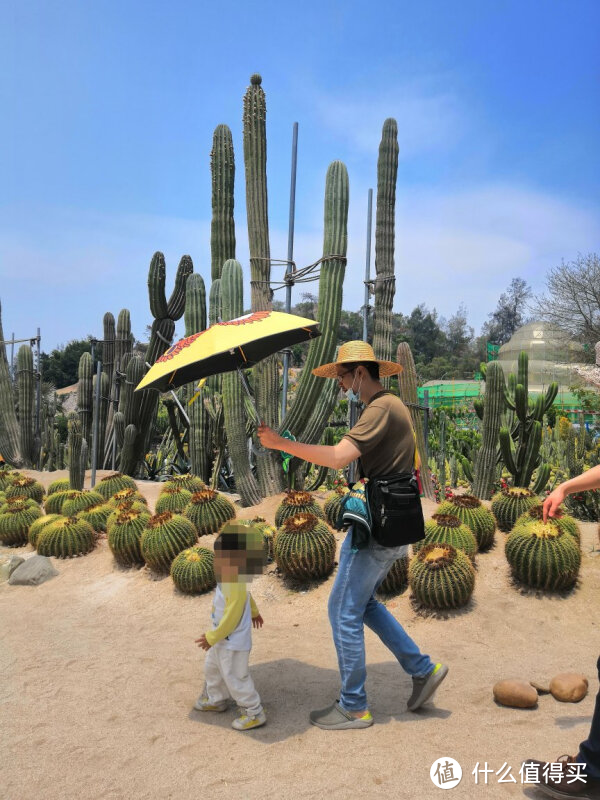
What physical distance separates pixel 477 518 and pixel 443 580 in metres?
1.35

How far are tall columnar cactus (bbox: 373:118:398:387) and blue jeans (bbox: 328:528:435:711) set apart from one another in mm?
6689

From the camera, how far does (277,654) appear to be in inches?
205

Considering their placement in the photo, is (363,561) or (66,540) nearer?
(363,561)

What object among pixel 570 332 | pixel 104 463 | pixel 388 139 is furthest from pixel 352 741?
pixel 570 332

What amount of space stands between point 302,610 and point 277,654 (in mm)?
1234

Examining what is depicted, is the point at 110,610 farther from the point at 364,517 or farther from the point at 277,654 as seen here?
the point at 364,517

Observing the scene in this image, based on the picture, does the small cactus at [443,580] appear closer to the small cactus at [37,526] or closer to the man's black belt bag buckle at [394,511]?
the man's black belt bag buckle at [394,511]

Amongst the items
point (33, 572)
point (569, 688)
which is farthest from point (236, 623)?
point (33, 572)

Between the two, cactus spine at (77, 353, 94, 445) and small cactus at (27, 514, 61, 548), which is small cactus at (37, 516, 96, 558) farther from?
cactus spine at (77, 353, 94, 445)

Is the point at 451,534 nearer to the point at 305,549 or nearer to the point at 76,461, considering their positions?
the point at 305,549

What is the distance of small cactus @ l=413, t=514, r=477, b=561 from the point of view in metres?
6.55

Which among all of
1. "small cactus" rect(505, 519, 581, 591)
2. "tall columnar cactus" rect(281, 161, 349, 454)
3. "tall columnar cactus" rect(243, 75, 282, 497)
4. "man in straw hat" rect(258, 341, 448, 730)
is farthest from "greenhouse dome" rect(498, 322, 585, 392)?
"man in straw hat" rect(258, 341, 448, 730)

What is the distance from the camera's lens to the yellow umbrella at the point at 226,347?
13.2 feet

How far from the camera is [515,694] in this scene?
3.98m
